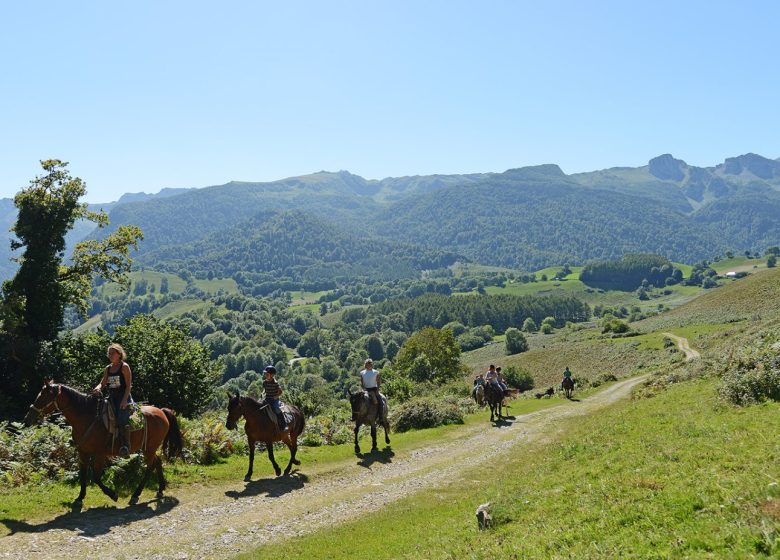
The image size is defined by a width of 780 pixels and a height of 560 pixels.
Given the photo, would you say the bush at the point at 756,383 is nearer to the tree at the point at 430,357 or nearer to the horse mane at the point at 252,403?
the horse mane at the point at 252,403

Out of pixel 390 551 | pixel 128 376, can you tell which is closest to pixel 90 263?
pixel 128 376

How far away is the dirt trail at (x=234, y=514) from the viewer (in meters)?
12.4

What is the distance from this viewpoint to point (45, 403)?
1452cm

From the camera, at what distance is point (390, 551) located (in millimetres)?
12000

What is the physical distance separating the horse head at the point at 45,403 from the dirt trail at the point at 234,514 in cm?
279

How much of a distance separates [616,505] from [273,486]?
11995mm

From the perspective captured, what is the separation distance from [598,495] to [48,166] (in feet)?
135

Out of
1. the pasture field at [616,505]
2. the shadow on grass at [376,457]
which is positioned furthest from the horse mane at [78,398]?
the shadow on grass at [376,457]

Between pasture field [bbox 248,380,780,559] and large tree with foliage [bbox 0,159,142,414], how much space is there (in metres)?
30.6

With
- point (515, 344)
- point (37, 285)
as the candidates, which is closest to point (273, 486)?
point (37, 285)

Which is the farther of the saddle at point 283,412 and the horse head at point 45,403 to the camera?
the saddle at point 283,412

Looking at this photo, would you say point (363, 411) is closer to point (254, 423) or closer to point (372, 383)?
point (372, 383)

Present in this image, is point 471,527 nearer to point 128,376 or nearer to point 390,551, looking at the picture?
point 390,551

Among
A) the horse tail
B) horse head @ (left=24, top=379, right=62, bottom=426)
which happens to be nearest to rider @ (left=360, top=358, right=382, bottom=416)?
the horse tail
